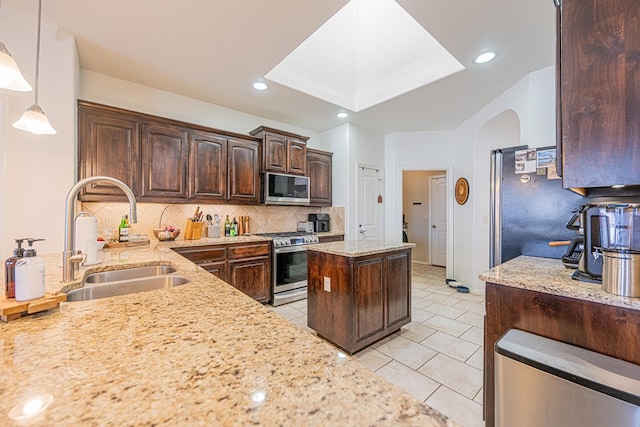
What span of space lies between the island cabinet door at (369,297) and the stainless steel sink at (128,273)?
1410 millimetres

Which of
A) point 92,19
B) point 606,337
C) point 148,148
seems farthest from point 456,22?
point 148,148

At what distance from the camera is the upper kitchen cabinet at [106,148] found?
2502 mm

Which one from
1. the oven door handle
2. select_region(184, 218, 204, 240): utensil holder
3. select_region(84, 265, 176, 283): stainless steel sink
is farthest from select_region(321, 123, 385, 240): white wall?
select_region(84, 265, 176, 283): stainless steel sink

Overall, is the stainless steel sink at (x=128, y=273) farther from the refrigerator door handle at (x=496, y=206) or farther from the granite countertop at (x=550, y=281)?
the refrigerator door handle at (x=496, y=206)

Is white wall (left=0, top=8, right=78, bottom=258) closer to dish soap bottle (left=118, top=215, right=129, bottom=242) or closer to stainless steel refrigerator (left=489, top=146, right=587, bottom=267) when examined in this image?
dish soap bottle (left=118, top=215, right=129, bottom=242)

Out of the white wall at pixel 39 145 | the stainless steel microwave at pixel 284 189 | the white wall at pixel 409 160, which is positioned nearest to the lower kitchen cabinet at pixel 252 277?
the stainless steel microwave at pixel 284 189

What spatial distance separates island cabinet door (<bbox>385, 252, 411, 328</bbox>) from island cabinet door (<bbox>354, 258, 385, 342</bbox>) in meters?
0.10

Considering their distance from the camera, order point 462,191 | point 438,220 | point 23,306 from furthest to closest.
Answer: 1. point 438,220
2. point 462,191
3. point 23,306

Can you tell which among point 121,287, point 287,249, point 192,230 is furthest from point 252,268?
point 121,287

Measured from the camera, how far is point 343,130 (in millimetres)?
4438

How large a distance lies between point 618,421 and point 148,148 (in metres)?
3.76

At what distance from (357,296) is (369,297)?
6.5 inches

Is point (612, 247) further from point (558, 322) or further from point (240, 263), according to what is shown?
point (240, 263)

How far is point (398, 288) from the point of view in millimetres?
2635
